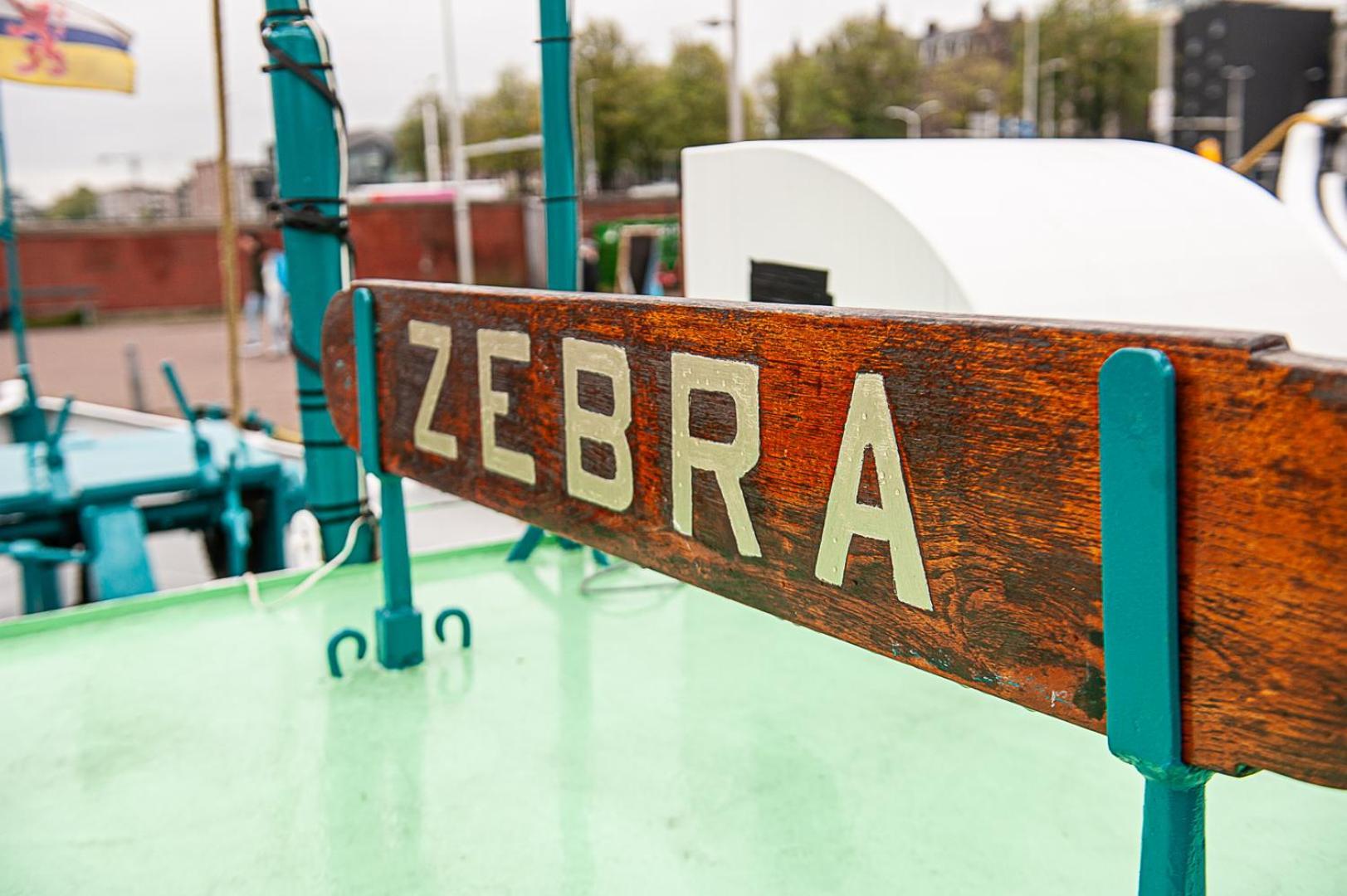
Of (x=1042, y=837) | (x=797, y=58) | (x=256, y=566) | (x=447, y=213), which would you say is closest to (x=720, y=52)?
(x=797, y=58)

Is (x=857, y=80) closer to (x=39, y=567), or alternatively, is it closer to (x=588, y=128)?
(x=588, y=128)

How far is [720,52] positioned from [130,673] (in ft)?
182

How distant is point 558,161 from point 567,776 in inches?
79.1

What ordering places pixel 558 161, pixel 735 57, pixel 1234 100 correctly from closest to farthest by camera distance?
pixel 558 161
pixel 735 57
pixel 1234 100

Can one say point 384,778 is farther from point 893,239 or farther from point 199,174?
point 199,174

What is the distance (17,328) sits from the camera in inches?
190

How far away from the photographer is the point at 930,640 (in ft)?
4.10

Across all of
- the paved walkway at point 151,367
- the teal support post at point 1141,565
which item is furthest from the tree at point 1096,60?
the teal support post at point 1141,565

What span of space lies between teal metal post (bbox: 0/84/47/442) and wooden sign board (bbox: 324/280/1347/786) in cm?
367

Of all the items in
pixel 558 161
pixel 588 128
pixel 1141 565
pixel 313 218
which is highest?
pixel 588 128

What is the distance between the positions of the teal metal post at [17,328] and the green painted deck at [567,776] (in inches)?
88.8

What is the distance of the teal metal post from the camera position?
4.75 metres

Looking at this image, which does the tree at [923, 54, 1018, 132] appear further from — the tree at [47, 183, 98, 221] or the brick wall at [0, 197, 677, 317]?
the tree at [47, 183, 98, 221]

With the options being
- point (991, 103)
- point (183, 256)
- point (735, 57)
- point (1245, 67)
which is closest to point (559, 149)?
point (735, 57)
